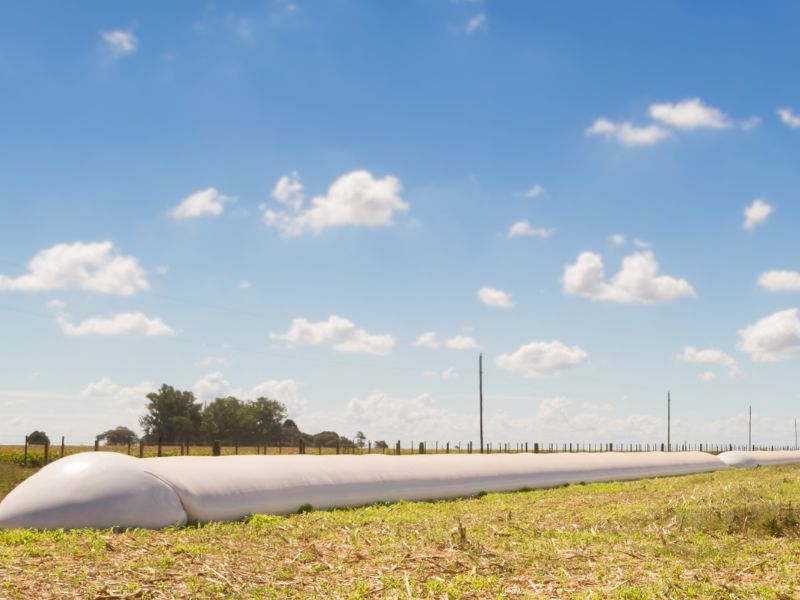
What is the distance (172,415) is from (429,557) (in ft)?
317

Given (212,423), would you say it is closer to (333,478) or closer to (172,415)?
(172,415)

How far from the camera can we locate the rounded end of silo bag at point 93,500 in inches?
618

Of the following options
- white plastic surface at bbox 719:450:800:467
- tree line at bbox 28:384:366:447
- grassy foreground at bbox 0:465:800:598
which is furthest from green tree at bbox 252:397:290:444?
grassy foreground at bbox 0:465:800:598

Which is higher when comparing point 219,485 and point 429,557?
point 219,485

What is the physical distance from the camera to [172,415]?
10431cm

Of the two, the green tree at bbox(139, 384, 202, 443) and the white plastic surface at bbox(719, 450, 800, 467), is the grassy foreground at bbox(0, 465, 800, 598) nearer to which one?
the white plastic surface at bbox(719, 450, 800, 467)

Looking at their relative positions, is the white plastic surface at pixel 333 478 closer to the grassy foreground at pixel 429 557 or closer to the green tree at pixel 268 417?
the grassy foreground at pixel 429 557

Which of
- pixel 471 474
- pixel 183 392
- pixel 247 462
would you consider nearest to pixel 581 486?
pixel 471 474

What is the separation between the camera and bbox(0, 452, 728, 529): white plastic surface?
624 inches

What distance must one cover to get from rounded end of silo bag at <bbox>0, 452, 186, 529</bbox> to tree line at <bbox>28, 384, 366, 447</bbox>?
82.3m

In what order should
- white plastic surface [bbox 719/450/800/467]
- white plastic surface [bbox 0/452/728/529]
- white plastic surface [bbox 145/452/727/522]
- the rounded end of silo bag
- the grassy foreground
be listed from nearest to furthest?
the grassy foreground < the rounded end of silo bag < white plastic surface [bbox 0/452/728/529] < white plastic surface [bbox 145/452/727/522] < white plastic surface [bbox 719/450/800/467]

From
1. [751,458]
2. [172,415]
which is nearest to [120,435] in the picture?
[172,415]

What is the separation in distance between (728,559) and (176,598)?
9.44 m

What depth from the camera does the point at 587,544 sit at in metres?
15.4
